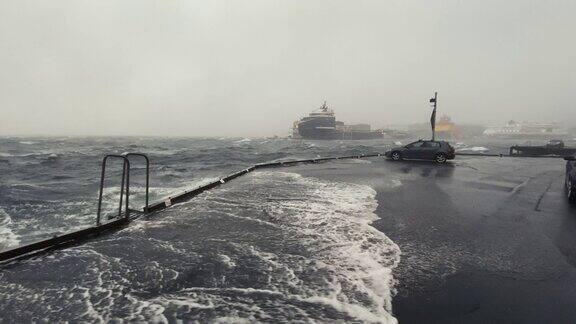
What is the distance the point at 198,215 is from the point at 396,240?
4332 millimetres

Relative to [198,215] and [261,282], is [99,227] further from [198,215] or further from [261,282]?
[261,282]

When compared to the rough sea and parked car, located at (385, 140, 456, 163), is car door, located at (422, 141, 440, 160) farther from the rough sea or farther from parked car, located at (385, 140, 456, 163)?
the rough sea

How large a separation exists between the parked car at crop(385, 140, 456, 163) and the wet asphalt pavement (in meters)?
10.2

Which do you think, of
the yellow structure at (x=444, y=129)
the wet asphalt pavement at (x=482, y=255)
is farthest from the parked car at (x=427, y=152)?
the yellow structure at (x=444, y=129)

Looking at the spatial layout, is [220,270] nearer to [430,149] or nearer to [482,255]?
[482,255]

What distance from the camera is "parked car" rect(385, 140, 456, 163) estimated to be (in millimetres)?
20520

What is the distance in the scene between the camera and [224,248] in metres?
5.20

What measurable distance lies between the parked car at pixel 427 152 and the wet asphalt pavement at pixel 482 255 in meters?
10.2

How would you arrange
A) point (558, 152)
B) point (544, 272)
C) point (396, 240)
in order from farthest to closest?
point (558, 152)
point (396, 240)
point (544, 272)

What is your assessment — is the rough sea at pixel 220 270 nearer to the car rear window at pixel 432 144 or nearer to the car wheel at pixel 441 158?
the car wheel at pixel 441 158

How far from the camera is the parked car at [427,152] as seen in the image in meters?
20.5

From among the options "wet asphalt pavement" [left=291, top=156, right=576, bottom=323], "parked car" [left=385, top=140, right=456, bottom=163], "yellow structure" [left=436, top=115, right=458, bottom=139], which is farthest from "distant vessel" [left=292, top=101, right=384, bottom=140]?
"wet asphalt pavement" [left=291, top=156, right=576, bottom=323]

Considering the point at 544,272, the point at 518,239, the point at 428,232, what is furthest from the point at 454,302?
the point at 518,239

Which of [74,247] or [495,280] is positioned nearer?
[495,280]
